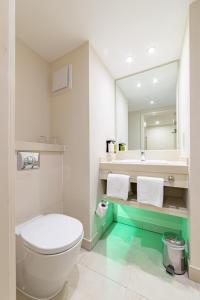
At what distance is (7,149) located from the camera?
59 centimetres

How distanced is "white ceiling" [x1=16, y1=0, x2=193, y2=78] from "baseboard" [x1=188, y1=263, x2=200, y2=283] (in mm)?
1994

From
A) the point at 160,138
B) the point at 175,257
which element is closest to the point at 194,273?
the point at 175,257

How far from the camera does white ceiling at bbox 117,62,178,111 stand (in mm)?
1785

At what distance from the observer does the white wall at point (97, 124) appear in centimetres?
149

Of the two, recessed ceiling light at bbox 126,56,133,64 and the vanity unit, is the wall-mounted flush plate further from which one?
recessed ceiling light at bbox 126,56,133,64

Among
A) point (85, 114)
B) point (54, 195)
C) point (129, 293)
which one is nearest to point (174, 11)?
point (85, 114)

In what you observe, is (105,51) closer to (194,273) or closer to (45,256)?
(45,256)

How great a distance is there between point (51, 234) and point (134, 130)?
1598mm

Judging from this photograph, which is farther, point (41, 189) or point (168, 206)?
point (41, 189)

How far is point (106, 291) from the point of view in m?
1.02

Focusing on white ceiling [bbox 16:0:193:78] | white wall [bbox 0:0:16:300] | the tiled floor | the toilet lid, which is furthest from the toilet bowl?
white ceiling [bbox 16:0:193:78]

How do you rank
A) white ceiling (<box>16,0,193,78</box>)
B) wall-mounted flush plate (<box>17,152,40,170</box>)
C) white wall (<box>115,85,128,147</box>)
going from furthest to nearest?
white wall (<box>115,85,128,147</box>)
wall-mounted flush plate (<box>17,152,40,170</box>)
white ceiling (<box>16,0,193,78</box>)

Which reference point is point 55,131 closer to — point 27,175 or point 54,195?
point 27,175

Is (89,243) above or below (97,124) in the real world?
below
